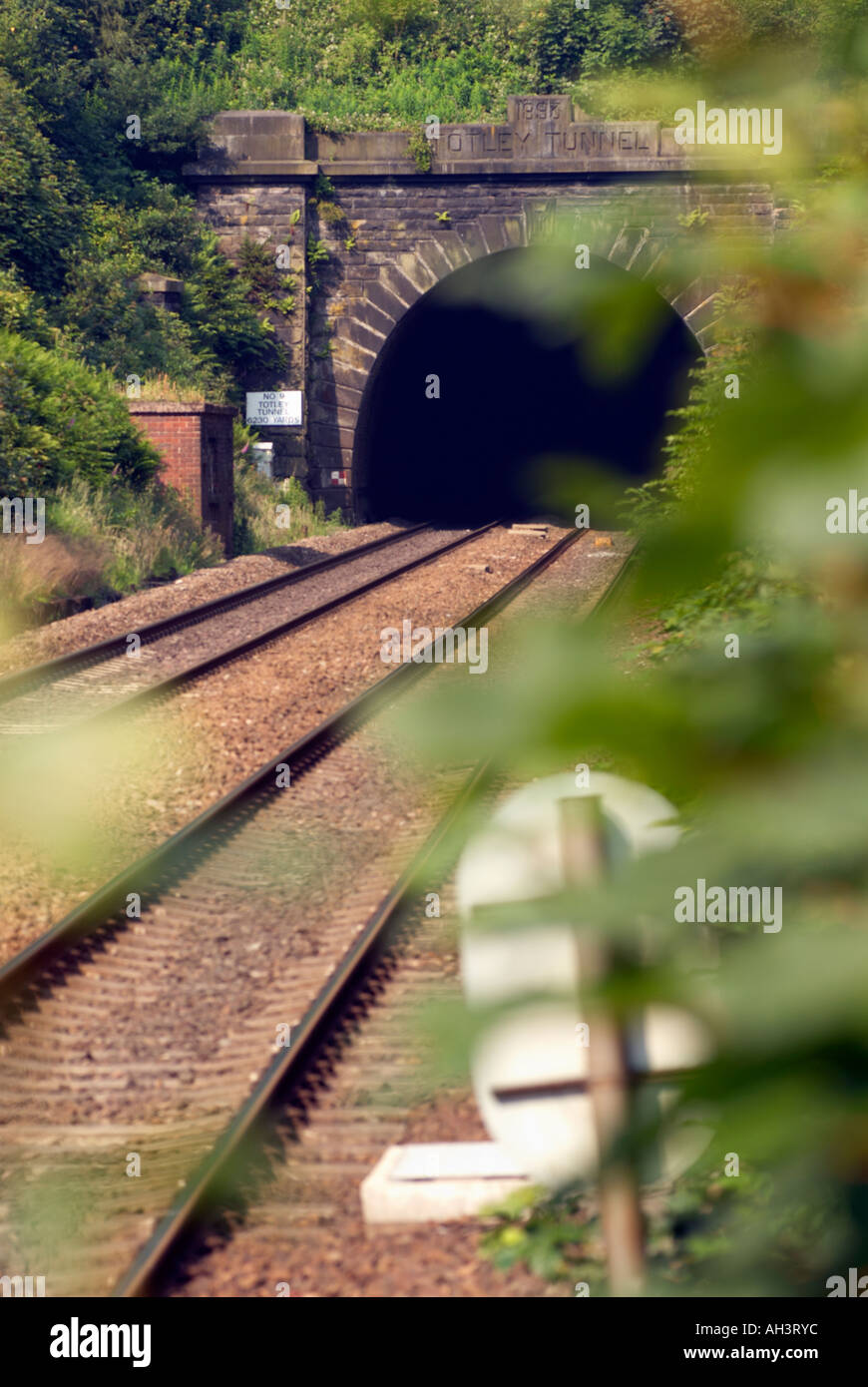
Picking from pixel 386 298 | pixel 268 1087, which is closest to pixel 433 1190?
pixel 268 1087

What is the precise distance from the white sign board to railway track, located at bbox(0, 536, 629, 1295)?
71.4ft

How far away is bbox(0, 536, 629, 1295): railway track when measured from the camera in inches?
177

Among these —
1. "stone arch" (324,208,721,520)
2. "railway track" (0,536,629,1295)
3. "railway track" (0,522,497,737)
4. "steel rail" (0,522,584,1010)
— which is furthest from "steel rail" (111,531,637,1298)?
"stone arch" (324,208,721,520)

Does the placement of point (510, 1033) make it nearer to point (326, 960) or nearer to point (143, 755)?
point (326, 960)

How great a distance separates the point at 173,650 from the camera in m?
14.6

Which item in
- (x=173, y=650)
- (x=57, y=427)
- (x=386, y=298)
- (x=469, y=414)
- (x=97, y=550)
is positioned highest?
(x=386, y=298)

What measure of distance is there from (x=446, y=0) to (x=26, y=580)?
37.6 m

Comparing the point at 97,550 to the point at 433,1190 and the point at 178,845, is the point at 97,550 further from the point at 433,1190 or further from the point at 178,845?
the point at 433,1190

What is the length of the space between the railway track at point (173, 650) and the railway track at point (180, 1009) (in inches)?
109
